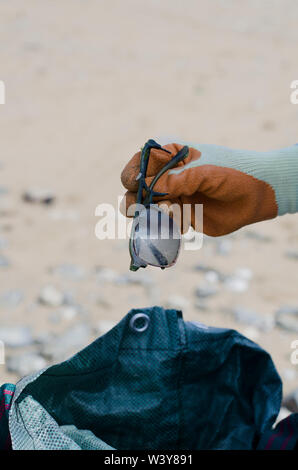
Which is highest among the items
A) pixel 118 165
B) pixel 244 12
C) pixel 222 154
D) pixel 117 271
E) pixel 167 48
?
pixel 244 12

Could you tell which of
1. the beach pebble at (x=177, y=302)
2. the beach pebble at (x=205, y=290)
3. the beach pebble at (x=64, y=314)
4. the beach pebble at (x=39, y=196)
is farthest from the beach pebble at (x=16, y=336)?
the beach pebble at (x=39, y=196)

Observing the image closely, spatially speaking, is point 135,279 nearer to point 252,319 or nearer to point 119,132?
point 252,319

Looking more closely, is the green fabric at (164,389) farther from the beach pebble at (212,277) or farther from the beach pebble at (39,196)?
the beach pebble at (39,196)

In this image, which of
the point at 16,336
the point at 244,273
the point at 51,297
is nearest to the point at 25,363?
the point at 16,336

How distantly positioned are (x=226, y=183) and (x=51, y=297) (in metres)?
1.72

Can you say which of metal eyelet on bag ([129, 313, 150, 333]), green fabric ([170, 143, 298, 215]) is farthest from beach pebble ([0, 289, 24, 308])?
green fabric ([170, 143, 298, 215])

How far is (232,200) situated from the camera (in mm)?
1471

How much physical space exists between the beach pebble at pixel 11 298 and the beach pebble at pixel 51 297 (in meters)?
0.11

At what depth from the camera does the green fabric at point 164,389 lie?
145cm

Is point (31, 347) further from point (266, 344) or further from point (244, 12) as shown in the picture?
point (244, 12)

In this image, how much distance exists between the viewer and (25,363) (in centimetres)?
244

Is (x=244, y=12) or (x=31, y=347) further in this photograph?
(x=244, y=12)

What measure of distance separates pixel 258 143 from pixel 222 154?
3184mm

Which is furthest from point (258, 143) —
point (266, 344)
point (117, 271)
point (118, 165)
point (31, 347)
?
point (31, 347)
